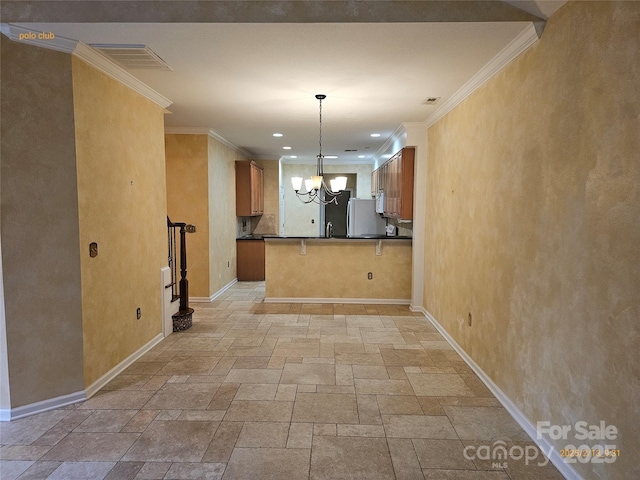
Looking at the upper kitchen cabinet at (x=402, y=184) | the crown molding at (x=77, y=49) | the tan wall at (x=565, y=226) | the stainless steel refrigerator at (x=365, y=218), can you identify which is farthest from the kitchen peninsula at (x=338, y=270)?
the crown molding at (x=77, y=49)

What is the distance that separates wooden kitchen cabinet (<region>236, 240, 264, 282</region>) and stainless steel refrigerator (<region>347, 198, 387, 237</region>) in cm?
194

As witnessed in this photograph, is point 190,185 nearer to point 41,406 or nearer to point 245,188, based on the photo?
point 245,188

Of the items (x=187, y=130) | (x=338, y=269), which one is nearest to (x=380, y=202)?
(x=338, y=269)

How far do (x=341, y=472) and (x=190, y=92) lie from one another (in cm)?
344

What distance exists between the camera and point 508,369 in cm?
263

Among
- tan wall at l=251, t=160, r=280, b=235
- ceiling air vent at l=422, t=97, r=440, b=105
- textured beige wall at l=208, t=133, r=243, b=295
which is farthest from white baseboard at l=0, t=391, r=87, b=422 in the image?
tan wall at l=251, t=160, r=280, b=235

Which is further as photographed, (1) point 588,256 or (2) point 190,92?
(2) point 190,92

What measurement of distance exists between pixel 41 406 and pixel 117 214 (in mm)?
1504

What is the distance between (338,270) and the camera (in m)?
5.66

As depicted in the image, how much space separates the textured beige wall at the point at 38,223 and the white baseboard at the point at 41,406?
0.11 ft

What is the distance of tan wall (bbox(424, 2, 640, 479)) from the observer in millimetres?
1583

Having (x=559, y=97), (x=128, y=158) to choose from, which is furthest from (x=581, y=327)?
(x=128, y=158)

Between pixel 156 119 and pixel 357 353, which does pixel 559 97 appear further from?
pixel 156 119

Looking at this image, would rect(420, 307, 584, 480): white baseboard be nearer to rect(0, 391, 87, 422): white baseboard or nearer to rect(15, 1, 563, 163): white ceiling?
rect(15, 1, 563, 163): white ceiling
